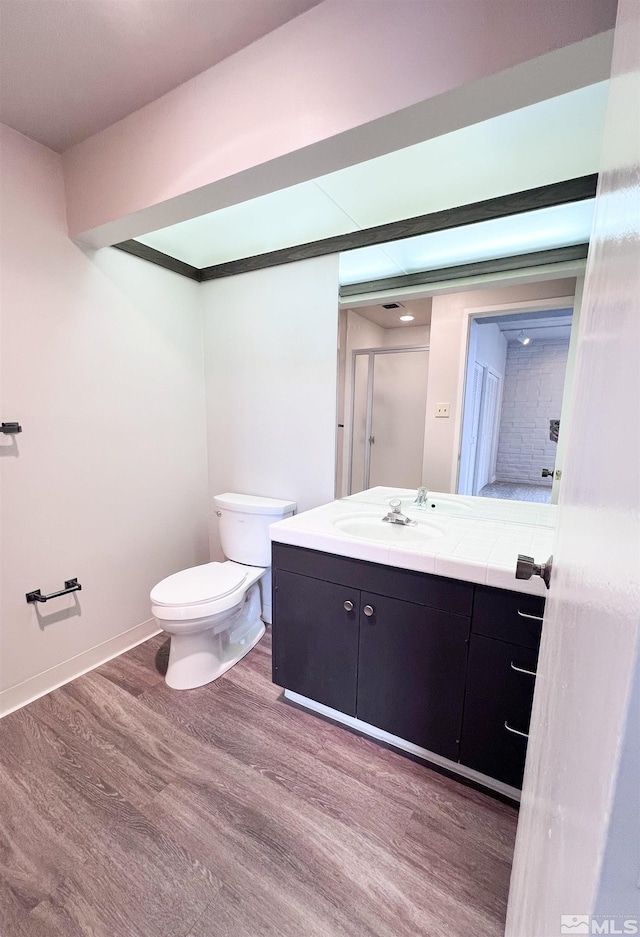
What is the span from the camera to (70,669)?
71.2 inches

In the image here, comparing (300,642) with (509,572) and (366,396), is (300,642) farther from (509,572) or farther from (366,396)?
(366,396)

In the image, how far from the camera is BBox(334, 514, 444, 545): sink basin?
1607mm

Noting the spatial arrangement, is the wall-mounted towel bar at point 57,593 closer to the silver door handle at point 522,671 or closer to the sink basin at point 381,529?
the sink basin at point 381,529

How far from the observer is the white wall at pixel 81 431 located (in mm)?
1538

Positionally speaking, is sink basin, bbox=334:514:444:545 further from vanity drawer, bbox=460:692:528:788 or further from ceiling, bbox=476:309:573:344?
ceiling, bbox=476:309:573:344

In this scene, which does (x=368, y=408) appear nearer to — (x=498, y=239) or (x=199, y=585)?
(x=498, y=239)

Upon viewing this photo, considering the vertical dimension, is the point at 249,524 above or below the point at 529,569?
below

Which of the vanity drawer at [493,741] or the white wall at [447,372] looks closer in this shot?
the vanity drawer at [493,741]

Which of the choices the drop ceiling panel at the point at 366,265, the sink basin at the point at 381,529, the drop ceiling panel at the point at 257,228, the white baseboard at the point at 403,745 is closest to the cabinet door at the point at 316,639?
the white baseboard at the point at 403,745

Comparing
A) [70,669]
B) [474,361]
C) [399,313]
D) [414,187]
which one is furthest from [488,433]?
[70,669]

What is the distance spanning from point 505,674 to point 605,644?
1104mm

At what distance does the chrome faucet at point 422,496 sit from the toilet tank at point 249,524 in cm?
71

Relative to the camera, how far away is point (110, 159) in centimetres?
142

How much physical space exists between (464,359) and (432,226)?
57cm
